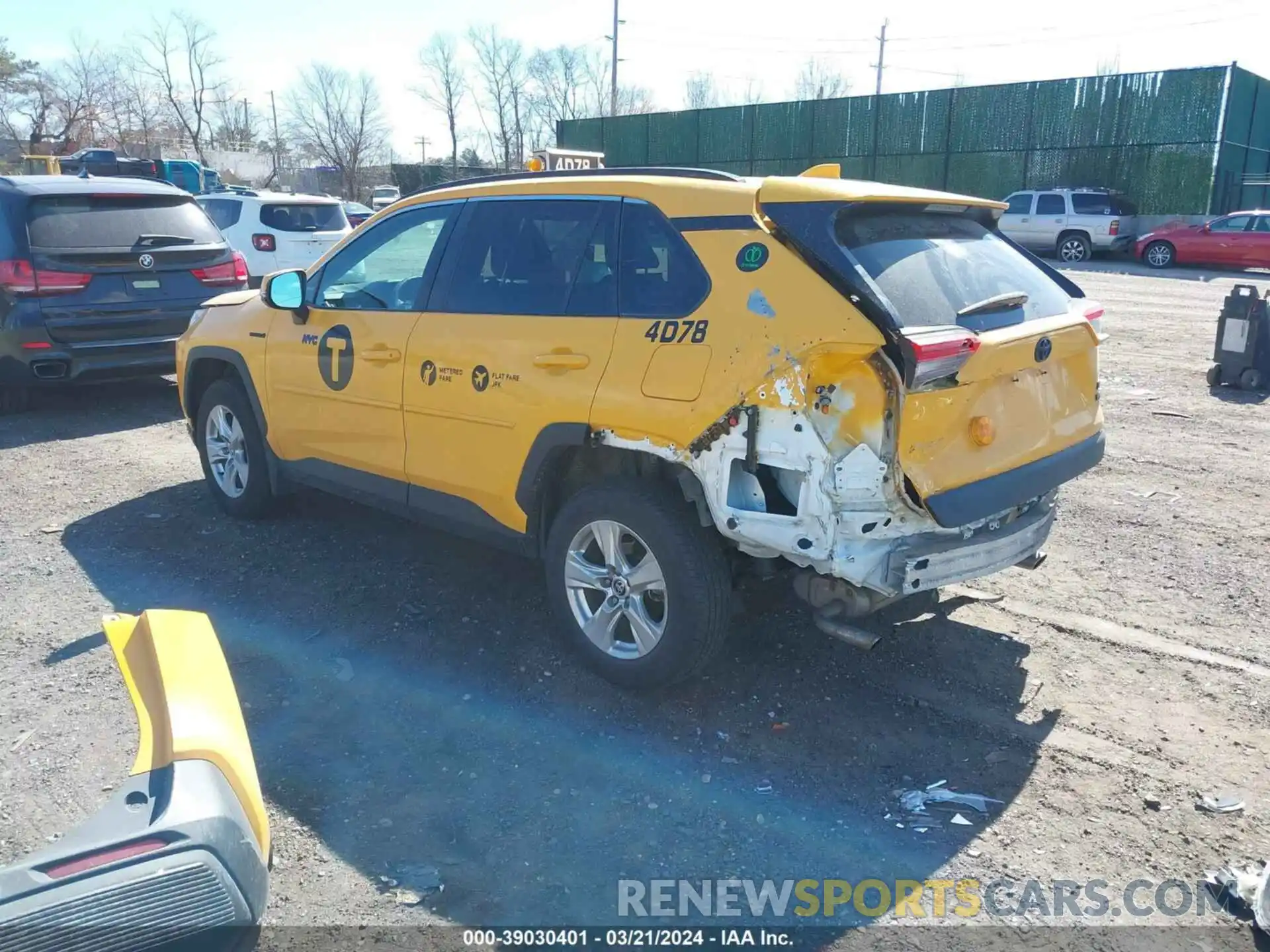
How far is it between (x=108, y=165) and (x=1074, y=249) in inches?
843

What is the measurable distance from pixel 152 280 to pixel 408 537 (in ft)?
14.8

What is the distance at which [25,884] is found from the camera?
2.23 metres

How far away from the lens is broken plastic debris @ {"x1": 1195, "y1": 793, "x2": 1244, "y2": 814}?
3.29 m

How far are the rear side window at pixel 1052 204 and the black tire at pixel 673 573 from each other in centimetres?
2409

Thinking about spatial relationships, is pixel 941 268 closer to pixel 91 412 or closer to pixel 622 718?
pixel 622 718

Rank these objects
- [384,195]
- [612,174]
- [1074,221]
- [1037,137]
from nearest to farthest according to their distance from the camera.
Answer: [612,174] → [1074,221] → [1037,137] → [384,195]

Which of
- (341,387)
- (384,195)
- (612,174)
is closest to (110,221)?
(341,387)

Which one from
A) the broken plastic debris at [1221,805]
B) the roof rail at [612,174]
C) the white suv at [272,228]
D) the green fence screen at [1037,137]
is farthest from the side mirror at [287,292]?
the green fence screen at [1037,137]

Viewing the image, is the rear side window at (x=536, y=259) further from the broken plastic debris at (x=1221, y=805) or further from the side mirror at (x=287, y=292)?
the broken plastic debris at (x=1221, y=805)

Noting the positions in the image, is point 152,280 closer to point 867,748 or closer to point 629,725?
point 629,725

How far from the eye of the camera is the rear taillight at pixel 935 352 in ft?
10.3

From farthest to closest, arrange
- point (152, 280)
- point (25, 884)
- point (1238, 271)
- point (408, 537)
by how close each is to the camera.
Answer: point (1238, 271), point (152, 280), point (408, 537), point (25, 884)

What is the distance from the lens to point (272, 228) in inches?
540

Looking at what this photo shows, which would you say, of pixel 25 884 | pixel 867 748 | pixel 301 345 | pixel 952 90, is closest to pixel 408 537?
pixel 301 345
